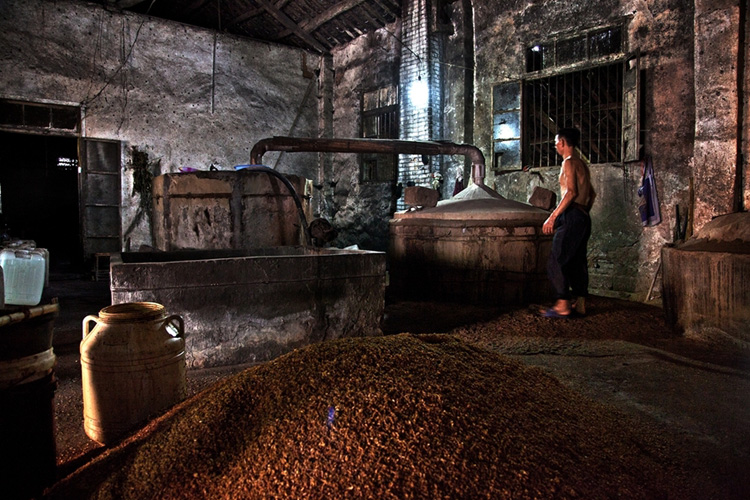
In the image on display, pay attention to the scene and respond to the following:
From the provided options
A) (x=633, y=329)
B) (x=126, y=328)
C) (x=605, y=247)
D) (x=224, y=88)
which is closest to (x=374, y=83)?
(x=224, y=88)

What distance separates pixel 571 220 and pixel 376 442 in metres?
4.13

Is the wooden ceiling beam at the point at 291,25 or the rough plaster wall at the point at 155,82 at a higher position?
the wooden ceiling beam at the point at 291,25

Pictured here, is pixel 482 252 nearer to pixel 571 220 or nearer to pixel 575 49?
pixel 571 220

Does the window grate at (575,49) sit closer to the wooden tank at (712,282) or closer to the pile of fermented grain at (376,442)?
the wooden tank at (712,282)

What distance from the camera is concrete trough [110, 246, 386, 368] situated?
369 cm

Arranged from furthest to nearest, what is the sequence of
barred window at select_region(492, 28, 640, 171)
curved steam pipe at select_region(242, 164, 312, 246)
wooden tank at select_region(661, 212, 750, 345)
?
barred window at select_region(492, 28, 640, 171)
curved steam pipe at select_region(242, 164, 312, 246)
wooden tank at select_region(661, 212, 750, 345)

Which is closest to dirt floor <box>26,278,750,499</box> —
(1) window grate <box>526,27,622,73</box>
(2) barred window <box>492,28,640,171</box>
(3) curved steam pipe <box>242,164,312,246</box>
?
(3) curved steam pipe <box>242,164,312,246</box>

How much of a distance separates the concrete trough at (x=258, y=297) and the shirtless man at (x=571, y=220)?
7.14ft

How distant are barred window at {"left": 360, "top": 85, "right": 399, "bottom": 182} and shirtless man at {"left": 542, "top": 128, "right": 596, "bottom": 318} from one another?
6852 millimetres

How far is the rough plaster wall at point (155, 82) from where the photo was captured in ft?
32.4

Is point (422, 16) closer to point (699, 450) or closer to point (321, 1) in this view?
point (321, 1)

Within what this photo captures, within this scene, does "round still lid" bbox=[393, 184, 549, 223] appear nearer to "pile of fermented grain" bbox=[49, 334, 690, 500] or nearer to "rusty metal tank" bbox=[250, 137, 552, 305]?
"rusty metal tank" bbox=[250, 137, 552, 305]

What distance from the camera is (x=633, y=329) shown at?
5090mm

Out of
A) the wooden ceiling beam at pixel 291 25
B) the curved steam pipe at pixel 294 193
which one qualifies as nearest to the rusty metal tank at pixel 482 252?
the curved steam pipe at pixel 294 193
